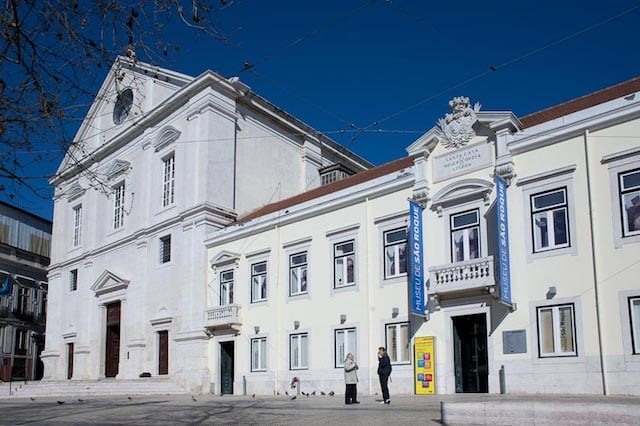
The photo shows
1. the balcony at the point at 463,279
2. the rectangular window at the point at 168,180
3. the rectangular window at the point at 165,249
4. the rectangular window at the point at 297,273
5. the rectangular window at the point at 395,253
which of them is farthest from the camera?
the rectangular window at the point at 168,180

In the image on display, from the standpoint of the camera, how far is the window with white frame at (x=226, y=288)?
3086 cm

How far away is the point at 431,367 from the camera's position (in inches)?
875

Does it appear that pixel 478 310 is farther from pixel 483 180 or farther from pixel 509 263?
pixel 483 180

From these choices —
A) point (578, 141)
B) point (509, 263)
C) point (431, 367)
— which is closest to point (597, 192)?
point (578, 141)

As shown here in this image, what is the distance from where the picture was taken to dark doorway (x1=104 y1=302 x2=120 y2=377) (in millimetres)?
38844

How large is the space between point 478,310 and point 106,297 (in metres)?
24.9

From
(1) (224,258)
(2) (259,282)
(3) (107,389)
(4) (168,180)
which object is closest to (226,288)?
(1) (224,258)

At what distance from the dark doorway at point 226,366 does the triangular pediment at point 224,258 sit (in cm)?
348

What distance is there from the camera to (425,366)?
2239cm

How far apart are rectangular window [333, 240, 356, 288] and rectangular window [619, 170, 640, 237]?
32.0 ft

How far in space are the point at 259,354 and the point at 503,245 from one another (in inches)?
481

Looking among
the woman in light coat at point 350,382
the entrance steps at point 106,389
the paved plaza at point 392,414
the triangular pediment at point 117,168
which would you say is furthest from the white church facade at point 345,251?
the woman in light coat at point 350,382

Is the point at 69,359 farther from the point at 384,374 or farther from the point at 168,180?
the point at 384,374

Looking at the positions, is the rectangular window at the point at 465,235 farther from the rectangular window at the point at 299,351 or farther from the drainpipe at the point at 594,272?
the rectangular window at the point at 299,351
